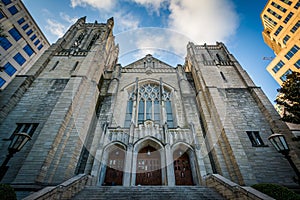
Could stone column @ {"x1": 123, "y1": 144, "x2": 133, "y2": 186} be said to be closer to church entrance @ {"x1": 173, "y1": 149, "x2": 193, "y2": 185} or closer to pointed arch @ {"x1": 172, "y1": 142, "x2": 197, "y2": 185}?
pointed arch @ {"x1": 172, "y1": 142, "x2": 197, "y2": 185}

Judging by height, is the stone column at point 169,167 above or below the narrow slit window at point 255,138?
below

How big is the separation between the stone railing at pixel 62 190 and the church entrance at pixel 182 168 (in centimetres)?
606

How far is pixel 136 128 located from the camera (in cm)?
1112

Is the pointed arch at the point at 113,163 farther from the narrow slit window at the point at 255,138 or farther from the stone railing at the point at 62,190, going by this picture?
the narrow slit window at the point at 255,138

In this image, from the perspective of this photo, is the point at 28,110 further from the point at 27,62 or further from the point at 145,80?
the point at 27,62

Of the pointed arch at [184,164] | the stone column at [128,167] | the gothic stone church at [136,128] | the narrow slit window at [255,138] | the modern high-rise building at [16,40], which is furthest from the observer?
the modern high-rise building at [16,40]

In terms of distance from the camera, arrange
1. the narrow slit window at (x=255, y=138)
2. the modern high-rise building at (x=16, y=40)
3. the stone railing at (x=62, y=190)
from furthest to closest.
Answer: the modern high-rise building at (x=16, y=40), the narrow slit window at (x=255, y=138), the stone railing at (x=62, y=190)

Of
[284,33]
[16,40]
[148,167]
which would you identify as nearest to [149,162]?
[148,167]

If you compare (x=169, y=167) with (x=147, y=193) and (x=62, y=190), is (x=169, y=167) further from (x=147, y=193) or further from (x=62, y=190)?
(x=62, y=190)

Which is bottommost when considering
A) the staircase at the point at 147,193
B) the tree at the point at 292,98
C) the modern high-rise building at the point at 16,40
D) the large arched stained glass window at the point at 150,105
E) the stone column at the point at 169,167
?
the staircase at the point at 147,193

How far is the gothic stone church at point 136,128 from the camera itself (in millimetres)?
8281

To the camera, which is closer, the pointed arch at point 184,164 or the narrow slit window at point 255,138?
the narrow slit window at point 255,138

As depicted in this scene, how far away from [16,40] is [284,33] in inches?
1817

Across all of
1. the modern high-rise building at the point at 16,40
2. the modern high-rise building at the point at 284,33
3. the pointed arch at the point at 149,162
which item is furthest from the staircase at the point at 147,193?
the modern high-rise building at the point at 284,33
